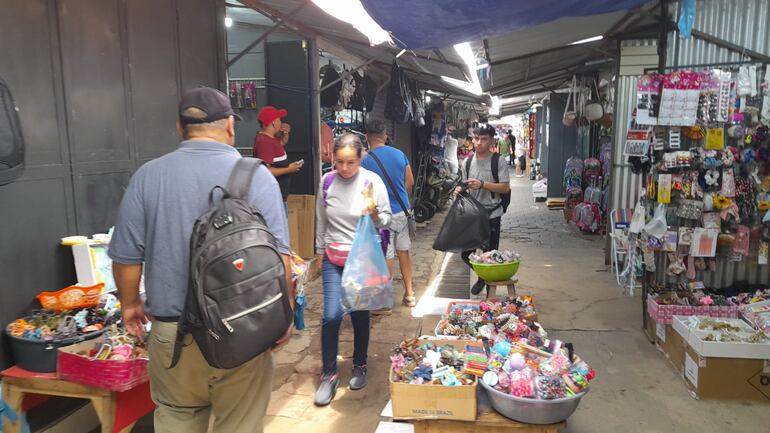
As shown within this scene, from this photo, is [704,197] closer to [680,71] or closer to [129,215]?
[680,71]

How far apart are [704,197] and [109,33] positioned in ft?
16.4

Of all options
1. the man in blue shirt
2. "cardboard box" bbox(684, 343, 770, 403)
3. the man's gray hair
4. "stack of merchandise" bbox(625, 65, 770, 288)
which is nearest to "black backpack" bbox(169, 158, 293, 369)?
the man's gray hair

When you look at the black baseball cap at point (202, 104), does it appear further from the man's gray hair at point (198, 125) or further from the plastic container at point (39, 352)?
the plastic container at point (39, 352)

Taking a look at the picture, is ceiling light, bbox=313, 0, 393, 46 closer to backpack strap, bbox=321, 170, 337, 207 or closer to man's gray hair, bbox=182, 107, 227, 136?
backpack strap, bbox=321, 170, 337, 207

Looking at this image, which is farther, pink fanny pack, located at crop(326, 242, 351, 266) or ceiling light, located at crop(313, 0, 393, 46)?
ceiling light, located at crop(313, 0, 393, 46)

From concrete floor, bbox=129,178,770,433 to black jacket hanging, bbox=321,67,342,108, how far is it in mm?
2818

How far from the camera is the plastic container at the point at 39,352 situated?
3.06m

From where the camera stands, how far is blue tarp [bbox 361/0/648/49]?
3598mm

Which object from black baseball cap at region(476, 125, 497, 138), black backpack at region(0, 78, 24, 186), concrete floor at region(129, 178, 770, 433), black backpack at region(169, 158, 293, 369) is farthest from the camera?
black baseball cap at region(476, 125, 497, 138)

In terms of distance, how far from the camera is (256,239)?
212 cm

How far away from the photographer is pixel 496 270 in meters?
5.07

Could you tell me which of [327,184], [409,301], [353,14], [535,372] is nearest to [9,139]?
[327,184]

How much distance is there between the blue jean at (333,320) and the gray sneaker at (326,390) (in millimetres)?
39

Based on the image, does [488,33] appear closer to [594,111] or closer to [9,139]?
[9,139]
